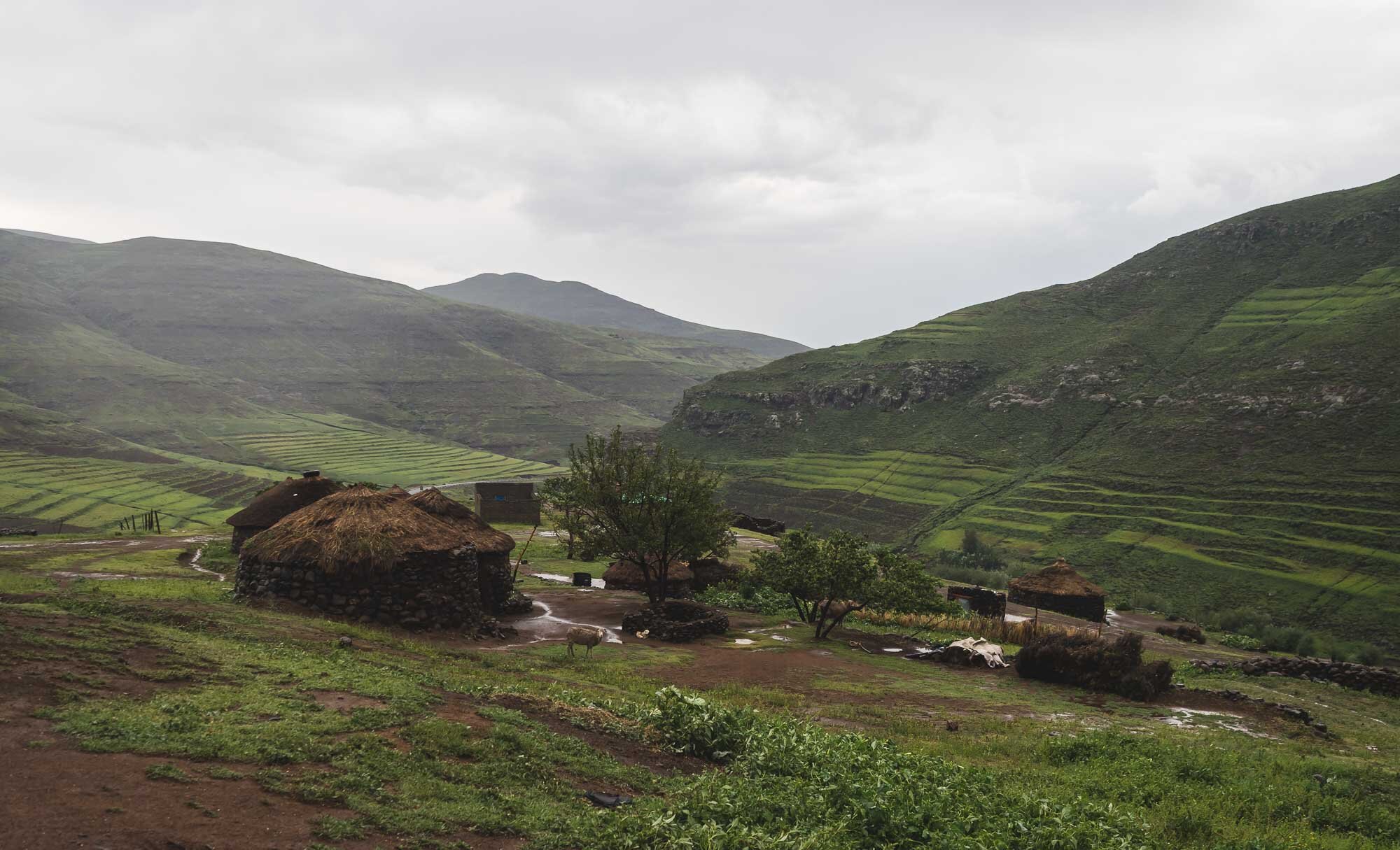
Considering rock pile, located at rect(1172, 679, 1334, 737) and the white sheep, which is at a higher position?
the white sheep

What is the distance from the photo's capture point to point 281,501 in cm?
3566

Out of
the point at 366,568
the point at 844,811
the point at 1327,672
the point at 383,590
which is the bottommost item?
the point at 1327,672

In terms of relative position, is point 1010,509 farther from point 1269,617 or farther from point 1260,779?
point 1260,779

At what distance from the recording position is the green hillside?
67625mm

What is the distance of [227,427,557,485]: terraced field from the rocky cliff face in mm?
38797

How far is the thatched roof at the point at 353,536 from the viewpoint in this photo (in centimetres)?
2298

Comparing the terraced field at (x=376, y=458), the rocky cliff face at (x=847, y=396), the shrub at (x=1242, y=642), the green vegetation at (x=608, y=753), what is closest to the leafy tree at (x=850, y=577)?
the green vegetation at (x=608, y=753)

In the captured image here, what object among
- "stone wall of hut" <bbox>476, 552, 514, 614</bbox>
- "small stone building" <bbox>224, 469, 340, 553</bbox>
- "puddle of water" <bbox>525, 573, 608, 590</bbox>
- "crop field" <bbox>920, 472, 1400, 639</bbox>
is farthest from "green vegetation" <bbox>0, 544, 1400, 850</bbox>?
"crop field" <bbox>920, 472, 1400, 639</bbox>

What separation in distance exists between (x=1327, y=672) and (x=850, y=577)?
1892 cm

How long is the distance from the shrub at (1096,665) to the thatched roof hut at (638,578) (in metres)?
15.7

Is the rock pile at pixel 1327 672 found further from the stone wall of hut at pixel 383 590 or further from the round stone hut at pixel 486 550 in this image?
the stone wall of hut at pixel 383 590

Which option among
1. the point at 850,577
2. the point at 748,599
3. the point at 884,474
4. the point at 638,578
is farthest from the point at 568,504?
the point at 884,474

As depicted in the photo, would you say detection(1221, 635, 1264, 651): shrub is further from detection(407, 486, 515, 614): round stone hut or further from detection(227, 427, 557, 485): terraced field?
detection(227, 427, 557, 485): terraced field

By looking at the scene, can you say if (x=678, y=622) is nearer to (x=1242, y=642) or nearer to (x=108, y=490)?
(x=1242, y=642)
